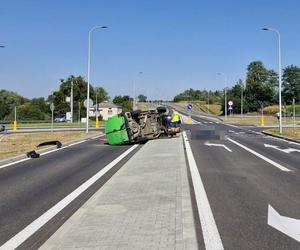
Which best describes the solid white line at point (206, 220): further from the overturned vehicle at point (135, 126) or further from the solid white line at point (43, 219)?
the overturned vehicle at point (135, 126)

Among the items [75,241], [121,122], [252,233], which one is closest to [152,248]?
[75,241]

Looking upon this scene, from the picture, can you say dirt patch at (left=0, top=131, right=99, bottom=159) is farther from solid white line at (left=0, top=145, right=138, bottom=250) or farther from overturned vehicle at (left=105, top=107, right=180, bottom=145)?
solid white line at (left=0, top=145, right=138, bottom=250)

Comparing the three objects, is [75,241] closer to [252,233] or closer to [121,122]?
[252,233]

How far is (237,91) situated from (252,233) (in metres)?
148

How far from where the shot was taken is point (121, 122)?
2675cm

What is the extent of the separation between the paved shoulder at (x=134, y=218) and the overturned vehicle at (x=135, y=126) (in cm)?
1438

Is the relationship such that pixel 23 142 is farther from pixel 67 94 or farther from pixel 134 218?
pixel 67 94

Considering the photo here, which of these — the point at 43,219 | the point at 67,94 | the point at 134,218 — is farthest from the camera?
the point at 67,94

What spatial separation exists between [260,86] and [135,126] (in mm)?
123825

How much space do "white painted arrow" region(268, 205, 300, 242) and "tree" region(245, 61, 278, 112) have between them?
133m

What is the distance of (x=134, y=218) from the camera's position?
25.1 ft

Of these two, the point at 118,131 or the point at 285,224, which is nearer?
the point at 285,224

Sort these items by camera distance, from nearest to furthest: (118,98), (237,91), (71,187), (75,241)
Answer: (75,241) → (71,187) → (237,91) → (118,98)

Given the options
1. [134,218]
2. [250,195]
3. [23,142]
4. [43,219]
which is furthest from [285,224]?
[23,142]
